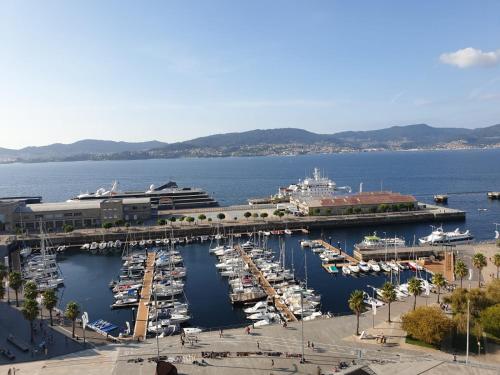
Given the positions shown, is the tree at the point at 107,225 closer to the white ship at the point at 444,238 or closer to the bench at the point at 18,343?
the bench at the point at 18,343

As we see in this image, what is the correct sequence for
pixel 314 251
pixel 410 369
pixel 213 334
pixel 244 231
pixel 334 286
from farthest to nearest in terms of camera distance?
pixel 244 231, pixel 314 251, pixel 334 286, pixel 213 334, pixel 410 369

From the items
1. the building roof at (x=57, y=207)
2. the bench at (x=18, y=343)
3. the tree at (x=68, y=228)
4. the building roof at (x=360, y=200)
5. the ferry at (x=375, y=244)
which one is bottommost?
the ferry at (x=375, y=244)

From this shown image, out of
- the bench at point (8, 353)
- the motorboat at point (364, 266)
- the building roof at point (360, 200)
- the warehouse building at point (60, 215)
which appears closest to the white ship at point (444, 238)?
the motorboat at point (364, 266)

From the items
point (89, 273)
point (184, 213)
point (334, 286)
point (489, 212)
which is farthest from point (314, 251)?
point (489, 212)

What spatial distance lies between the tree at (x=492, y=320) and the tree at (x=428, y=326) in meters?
2.60

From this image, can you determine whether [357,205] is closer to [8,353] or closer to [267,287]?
[267,287]

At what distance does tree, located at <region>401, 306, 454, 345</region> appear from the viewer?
30.8m

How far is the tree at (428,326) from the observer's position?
3081 cm

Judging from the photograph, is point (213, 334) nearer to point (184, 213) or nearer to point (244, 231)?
point (244, 231)

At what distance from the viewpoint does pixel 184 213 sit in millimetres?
101625

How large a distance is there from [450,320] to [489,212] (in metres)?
84.2

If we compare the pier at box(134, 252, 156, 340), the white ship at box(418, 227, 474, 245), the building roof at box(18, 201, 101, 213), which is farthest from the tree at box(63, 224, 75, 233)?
the white ship at box(418, 227, 474, 245)

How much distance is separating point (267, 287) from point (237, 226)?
115ft

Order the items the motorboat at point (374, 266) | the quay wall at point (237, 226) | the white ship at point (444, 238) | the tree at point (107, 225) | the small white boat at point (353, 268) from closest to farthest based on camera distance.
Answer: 1. the small white boat at point (353, 268)
2. the motorboat at point (374, 266)
3. the white ship at point (444, 238)
4. the quay wall at point (237, 226)
5. the tree at point (107, 225)
